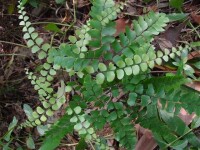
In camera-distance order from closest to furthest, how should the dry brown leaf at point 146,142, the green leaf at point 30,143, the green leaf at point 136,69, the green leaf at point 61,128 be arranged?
1. the green leaf at point 136,69
2. the green leaf at point 61,128
3. the dry brown leaf at point 146,142
4. the green leaf at point 30,143

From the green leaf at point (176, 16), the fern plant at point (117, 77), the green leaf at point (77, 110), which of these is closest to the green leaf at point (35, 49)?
the fern plant at point (117, 77)

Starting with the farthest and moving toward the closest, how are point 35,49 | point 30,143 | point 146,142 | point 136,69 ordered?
point 30,143, point 146,142, point 35,49, point 136,69

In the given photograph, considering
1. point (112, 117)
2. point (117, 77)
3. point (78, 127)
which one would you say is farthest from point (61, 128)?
Result: point (117, 77)

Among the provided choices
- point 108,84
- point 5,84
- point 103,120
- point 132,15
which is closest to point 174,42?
point 132,15

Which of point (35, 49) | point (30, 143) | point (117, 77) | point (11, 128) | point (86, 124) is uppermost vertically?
point (35, 49)

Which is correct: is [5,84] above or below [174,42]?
below

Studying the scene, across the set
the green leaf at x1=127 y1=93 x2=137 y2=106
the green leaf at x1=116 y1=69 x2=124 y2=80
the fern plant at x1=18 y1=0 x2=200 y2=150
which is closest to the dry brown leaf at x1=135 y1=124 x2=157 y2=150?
the fern plant at x1=18 y1=0 x2=200 y2=150

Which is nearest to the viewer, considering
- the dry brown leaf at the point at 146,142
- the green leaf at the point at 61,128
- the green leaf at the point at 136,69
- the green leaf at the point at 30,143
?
the green leaf at the point at 136,69

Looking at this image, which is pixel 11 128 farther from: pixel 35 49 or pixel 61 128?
pixel 35 49

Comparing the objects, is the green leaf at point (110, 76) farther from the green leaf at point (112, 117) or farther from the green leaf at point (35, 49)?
the green leaf at point (35, 49)

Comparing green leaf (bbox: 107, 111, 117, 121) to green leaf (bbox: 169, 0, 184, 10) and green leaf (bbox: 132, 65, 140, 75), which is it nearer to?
green leaf (bbox: 132, 65, 140, 75)

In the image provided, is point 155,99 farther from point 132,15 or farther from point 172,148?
point 132,15
